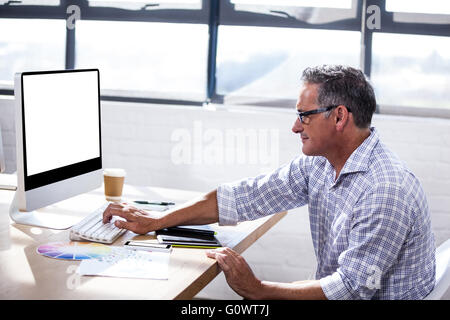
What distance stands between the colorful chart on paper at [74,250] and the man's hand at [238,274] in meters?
0.29

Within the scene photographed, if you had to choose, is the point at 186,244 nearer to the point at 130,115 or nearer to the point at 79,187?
the point at 79,187

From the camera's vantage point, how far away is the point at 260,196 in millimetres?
2164

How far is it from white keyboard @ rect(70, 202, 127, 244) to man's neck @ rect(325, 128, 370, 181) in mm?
653

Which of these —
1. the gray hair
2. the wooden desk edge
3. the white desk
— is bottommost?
the wooden desk edge

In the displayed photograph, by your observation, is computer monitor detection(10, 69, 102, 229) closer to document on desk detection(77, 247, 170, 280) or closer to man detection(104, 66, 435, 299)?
man detection(104, 66, 435, 299)

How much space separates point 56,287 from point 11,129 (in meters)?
2.21

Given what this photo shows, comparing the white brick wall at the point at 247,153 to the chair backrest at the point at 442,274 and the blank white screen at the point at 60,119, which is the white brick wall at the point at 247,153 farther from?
the chair backrest at the point at 442,274

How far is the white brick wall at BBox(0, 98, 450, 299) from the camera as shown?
3.13m

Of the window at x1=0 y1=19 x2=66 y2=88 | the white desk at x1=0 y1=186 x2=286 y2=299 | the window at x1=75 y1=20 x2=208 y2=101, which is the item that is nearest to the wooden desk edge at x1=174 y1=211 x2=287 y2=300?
the white desk at x1=0 y1=186 x2=286 y2=299

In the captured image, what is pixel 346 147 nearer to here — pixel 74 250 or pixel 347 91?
pixel 347 91

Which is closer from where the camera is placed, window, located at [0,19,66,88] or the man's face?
the man's face

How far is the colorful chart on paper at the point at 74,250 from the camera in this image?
1.78 m

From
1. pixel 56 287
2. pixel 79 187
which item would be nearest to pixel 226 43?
pixel 79 187

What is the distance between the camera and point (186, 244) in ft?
6.37
